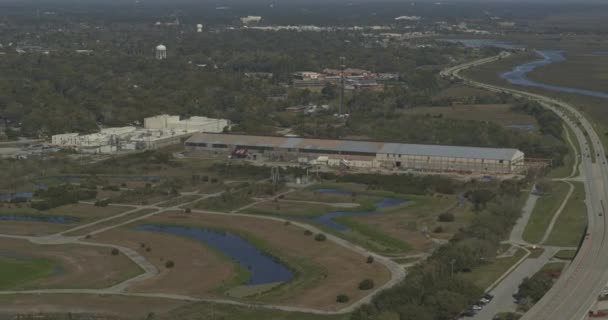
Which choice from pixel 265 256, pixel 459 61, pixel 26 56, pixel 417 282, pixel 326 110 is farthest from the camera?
pixel 459 61

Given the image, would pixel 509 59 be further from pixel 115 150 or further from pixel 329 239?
pixel 329 239

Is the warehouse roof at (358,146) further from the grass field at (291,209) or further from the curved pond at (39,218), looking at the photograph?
the curved pond at (39,218)

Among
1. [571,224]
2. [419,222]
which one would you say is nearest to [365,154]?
[419,222]

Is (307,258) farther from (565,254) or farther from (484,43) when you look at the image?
(484,43)

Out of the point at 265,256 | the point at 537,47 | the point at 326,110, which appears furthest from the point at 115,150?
the point at 537,47

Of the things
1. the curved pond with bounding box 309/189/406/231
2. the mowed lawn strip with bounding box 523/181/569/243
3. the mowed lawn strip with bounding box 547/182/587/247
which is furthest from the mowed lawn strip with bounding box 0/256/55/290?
the mowed lawn strip with bounding box 547/182/587/247

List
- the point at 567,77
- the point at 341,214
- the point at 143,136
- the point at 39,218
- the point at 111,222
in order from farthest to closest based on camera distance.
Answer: the point at 567,77 < the point at 143,136 < the point at 341,214 < the point at 39,218 < the point at 111,222
